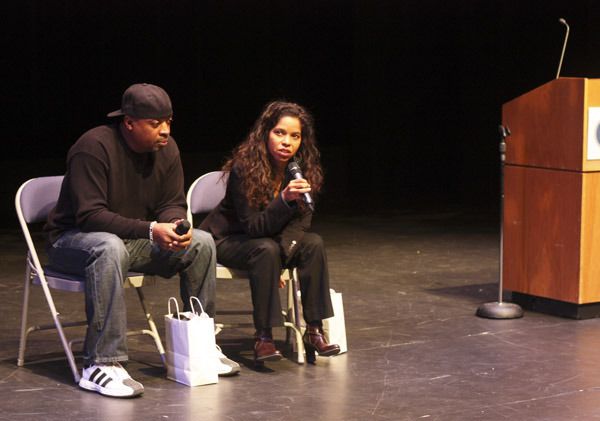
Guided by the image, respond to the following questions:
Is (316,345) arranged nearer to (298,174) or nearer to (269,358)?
(269,358)

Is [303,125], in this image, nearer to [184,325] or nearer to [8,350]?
[184,325]

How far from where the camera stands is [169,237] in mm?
4500

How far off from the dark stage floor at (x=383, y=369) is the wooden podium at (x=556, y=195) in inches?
6.4

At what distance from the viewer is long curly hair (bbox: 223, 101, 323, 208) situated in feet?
15.9

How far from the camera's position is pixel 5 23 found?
31.6 ft

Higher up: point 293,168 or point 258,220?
point 293,168

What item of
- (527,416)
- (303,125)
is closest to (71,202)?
(303,125)

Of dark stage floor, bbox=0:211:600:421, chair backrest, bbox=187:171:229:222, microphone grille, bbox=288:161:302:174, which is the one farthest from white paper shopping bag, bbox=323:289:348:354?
chair backrest, bbox=187:171:229:222

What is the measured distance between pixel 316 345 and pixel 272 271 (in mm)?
355

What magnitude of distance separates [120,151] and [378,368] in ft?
4.34

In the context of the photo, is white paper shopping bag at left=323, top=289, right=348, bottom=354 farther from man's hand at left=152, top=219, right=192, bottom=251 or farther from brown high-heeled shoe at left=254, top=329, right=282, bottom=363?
man's hand at left=152, top=219, right=192, bottom=251

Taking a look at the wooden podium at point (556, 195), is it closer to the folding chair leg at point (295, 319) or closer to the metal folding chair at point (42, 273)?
the folding chair leg at point (295, 319)

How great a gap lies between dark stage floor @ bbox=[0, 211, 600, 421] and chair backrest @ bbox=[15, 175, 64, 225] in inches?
23.7

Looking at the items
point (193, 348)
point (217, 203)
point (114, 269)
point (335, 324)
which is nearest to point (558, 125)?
point (335, 324)
